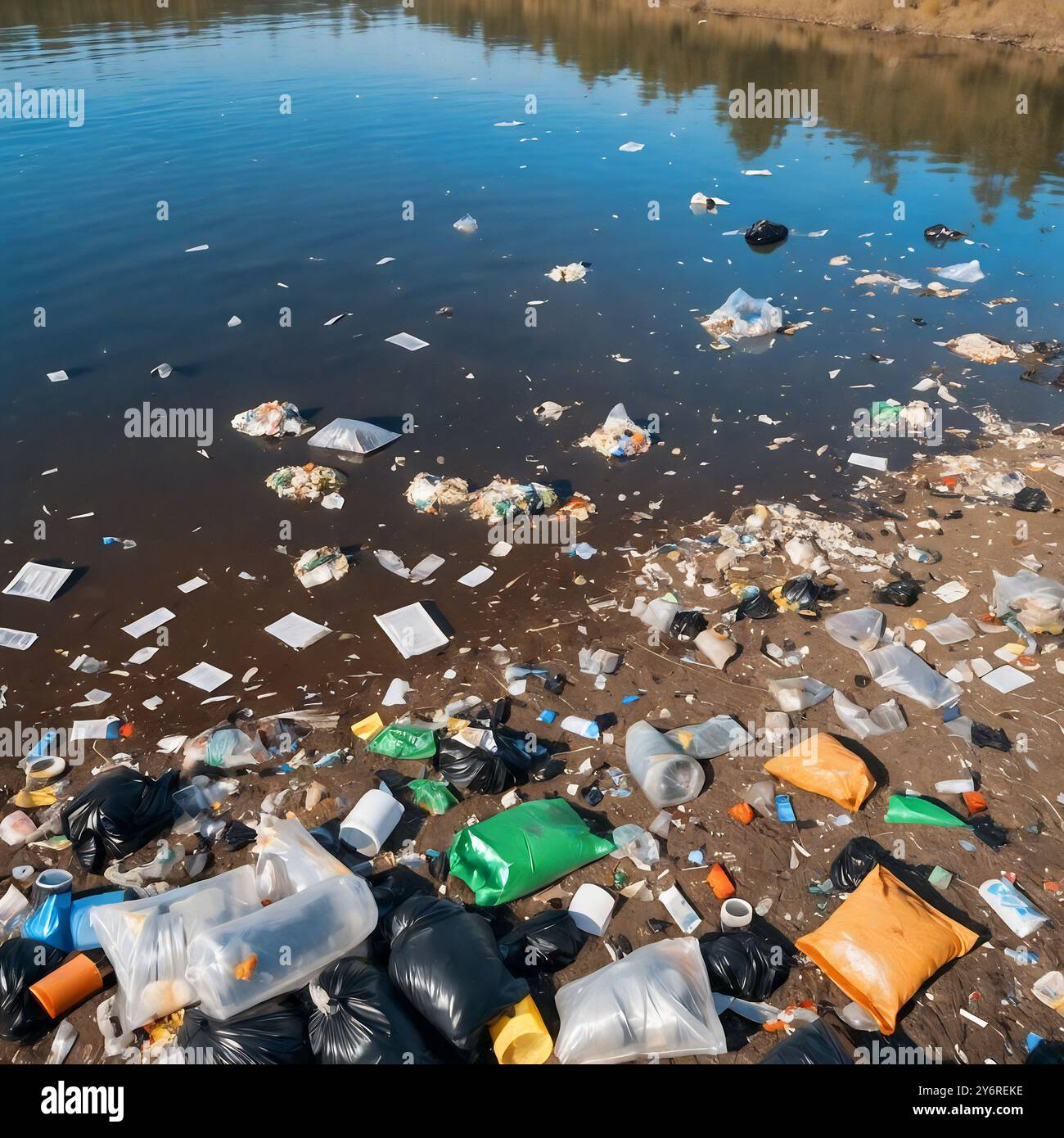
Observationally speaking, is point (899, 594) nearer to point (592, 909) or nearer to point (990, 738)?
point (990, 738)

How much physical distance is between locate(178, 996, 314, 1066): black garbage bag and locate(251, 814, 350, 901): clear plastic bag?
508mm

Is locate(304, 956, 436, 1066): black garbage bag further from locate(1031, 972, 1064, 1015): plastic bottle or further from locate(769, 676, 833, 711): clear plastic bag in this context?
locate(769, 676, 833, 711): clear plastic bag

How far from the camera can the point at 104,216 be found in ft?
35.8

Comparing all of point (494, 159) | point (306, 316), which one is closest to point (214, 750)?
point (306, 316)

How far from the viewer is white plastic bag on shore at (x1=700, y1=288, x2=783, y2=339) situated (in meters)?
8.28

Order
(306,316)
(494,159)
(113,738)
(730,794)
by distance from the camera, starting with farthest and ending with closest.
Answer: (494,159), (306,316), (113,738), (730,794)

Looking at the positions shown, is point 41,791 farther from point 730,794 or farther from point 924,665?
point 924,665

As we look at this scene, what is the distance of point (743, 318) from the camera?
27.3 feet

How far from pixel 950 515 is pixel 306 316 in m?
6.56

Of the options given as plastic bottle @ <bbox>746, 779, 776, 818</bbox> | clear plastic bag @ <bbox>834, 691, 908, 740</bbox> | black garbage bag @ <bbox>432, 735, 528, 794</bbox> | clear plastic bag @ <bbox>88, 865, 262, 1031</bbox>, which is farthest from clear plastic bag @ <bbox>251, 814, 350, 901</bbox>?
clear plastic bag @ <bbox>834, 691, 908, 740</bbox>

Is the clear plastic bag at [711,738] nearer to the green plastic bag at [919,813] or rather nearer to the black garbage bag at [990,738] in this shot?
the green plastic bag at [919,813]

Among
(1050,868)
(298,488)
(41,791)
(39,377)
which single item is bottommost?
(1050,868)

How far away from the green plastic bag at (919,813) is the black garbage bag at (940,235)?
8.99 meters

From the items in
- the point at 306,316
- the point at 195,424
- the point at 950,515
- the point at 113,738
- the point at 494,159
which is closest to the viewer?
the point at 113,738
